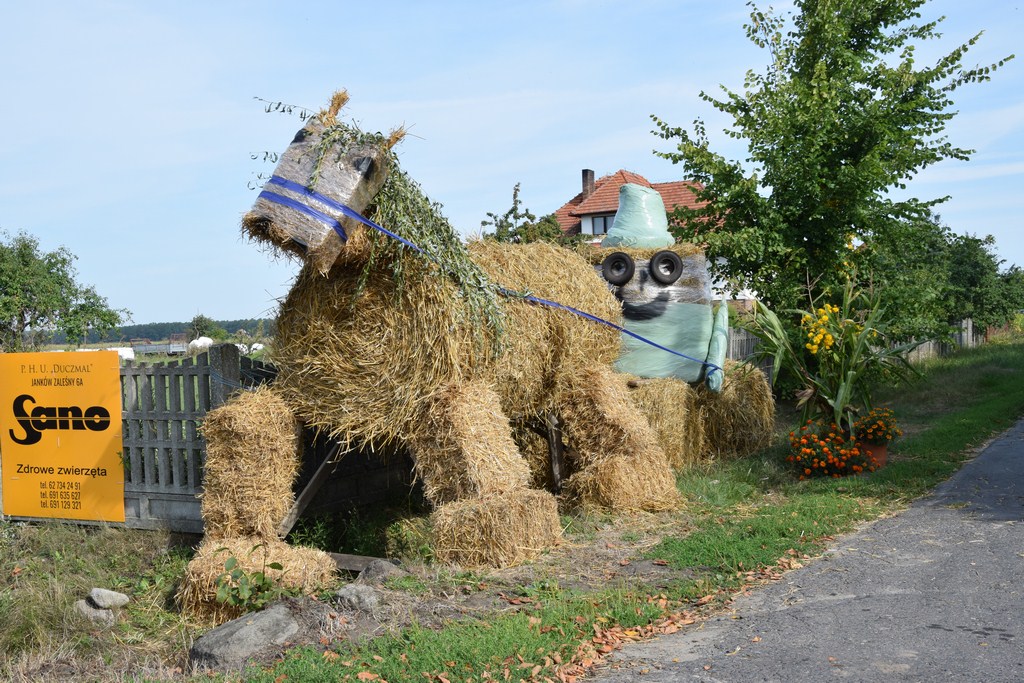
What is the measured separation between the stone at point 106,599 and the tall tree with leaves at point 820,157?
9.72 m

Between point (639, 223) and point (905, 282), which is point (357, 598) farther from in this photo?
point (905, 282)

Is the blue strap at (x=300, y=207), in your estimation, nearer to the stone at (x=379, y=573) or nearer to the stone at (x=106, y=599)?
the stone at (x=379, y=573)

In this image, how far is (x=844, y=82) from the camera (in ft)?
50.2

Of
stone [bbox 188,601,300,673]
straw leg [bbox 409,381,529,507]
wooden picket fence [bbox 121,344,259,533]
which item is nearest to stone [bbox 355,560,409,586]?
straw leg [bbox 409,381,529,507]

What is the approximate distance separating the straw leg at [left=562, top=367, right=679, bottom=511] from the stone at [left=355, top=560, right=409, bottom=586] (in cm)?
218

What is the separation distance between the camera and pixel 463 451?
19.6 feet

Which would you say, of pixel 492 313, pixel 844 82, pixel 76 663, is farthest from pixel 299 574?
pixel 844 82

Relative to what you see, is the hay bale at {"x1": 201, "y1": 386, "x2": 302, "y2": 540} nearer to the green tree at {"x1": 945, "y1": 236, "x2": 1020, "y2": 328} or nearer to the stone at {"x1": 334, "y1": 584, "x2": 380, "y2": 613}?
the stone at {"x1": 334, "y1": 584, "x2": 380, "y2": 613}

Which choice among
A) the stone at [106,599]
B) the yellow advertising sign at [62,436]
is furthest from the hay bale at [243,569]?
the yellow advertising sign at [62,436]

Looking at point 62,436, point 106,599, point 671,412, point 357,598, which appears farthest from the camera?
point 671,412

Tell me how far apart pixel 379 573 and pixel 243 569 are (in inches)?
35.4

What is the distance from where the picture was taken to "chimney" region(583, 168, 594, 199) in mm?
40719

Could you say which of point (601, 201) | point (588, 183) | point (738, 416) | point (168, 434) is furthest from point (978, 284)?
point (168, 434)

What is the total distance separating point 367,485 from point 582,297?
2923 mm
